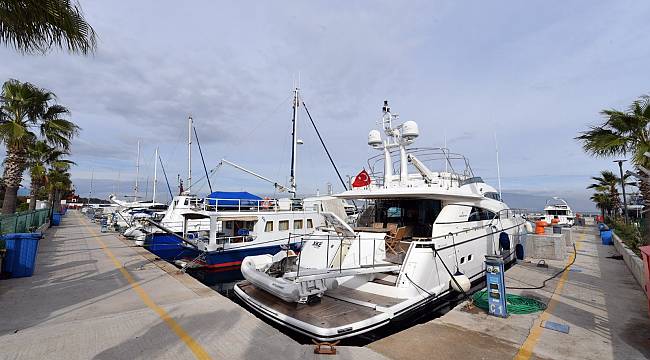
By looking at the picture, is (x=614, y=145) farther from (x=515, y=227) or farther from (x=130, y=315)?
(x=130, y=315)

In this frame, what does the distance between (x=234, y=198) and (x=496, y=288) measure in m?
15.1

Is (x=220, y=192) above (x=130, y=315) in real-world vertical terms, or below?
above

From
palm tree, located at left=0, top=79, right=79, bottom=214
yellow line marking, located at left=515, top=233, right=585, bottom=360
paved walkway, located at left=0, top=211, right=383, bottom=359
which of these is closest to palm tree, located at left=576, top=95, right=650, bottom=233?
yellow line marking, located at left=515, top=233, right=585, bottom=360

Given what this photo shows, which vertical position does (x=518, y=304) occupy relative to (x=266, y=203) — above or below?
below

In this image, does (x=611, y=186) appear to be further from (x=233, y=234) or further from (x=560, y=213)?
(x=233, y=234)

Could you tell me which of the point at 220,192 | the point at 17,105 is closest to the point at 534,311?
the point at 220,192

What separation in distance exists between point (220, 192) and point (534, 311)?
1656 centimetres

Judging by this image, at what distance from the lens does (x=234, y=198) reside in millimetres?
18625

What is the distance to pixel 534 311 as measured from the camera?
6312mm

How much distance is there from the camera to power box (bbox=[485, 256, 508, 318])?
6047 millimetres

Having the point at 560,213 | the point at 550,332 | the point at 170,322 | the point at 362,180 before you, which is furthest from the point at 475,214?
the point at 560,213

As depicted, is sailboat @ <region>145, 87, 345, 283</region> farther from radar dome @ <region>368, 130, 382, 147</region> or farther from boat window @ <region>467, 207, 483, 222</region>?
boat window @ <region>467, 207, 483, 222</region>

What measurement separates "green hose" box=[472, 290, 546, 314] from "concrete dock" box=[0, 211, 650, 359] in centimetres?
20

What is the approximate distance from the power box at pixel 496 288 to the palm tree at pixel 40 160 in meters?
26.9
